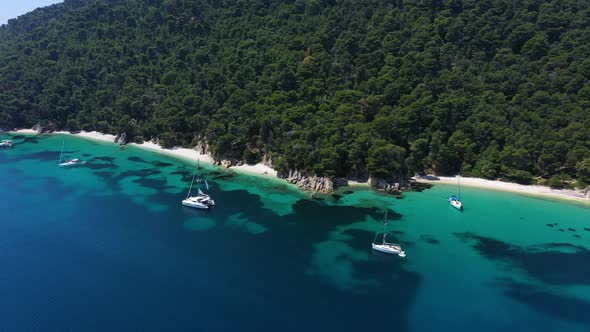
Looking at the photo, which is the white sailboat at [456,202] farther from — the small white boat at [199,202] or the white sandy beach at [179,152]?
the white sandy beach at [179,152]

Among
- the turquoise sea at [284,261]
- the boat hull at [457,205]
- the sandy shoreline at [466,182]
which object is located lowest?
the turquoise sea at [284,261]

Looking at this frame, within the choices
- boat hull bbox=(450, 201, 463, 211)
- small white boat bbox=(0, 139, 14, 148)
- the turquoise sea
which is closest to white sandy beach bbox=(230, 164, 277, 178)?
the turquoise sea

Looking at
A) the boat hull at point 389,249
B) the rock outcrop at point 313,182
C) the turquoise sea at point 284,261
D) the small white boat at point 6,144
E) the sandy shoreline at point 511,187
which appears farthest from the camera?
the small white boat at point 6,144

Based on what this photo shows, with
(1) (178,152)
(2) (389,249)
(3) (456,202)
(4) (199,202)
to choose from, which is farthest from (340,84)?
(2) (389,249)

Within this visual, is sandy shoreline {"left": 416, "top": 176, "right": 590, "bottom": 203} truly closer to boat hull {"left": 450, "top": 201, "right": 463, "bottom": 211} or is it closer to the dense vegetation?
the dense vegetation

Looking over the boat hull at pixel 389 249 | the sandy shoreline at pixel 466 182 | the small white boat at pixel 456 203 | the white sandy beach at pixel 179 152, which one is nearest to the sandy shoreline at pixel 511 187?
the sandy shoreline at pixel 466 182

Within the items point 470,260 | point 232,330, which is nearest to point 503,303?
point 470,260
